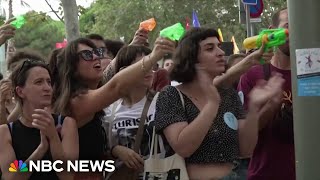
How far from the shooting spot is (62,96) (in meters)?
3.68

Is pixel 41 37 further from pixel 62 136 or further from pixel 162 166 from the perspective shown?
pixel 162 166

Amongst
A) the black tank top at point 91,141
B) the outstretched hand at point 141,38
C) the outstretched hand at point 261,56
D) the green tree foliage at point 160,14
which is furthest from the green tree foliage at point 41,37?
the black tank top at point 91,141

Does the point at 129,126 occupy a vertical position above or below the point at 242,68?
below

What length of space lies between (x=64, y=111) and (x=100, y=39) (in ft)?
3.71

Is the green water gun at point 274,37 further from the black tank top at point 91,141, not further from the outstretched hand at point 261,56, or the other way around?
the black tank top at point 91,141

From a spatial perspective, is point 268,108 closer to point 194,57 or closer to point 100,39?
point 194,57

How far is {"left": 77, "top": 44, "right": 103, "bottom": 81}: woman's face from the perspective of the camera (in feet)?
12.5

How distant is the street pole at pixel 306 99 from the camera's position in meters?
3.45

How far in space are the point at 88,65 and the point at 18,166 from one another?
88 cm

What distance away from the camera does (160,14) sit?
79.9 feet

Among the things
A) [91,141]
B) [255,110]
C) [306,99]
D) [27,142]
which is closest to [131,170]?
[91,141]

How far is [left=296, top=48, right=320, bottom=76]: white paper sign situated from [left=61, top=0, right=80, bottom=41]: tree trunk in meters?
4.21

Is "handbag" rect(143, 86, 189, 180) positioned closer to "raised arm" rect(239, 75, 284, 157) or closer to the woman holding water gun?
the woman holding water gun

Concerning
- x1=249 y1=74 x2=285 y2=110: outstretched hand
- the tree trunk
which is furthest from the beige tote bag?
the tree trunk
